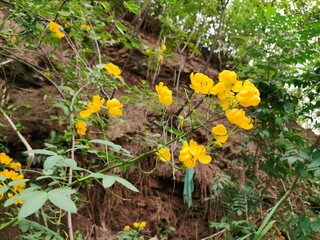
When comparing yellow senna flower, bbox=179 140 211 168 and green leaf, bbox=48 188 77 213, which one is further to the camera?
yellow senna flower, bbox=179 140 211 168

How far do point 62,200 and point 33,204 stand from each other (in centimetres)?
5

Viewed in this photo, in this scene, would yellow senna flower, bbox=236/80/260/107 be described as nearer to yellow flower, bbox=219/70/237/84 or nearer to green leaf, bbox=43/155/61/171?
yellow flower, bbox=219/70/237/84

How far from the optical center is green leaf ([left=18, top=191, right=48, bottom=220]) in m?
0.48

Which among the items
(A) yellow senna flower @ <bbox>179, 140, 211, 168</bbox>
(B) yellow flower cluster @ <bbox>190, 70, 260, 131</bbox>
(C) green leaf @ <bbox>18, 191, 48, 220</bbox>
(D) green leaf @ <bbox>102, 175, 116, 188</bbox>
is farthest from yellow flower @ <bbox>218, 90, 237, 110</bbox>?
(C) green leaf @ <bbox>18, 191, 48, 220</bbox>

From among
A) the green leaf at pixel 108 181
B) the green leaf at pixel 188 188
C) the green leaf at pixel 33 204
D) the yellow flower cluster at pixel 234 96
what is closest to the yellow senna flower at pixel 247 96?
the yellow flower cluster at pixel 234 96

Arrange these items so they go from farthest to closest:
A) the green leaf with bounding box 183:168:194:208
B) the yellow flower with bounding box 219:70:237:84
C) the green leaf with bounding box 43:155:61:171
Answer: the green leaf with bounding box 183:168:194:208 → the yellow flower with bounding box 219:70:237:84 → the green leaf with bounding box 43:155:61:171

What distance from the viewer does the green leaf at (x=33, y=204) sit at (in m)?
0.48

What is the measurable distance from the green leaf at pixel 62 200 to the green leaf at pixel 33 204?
0.01 m

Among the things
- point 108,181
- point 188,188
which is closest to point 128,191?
point 188,188

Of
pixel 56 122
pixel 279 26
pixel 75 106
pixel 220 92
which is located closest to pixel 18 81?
pixel 56 122

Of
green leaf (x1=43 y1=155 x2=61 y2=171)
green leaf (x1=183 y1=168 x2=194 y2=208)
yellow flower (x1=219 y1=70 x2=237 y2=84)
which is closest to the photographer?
green leaf (x1=43 y1=155 x2=61 y2=171)

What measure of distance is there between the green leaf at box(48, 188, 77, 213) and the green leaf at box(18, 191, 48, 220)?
0.01 metres

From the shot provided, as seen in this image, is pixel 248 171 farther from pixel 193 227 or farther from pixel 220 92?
pixel 220 92

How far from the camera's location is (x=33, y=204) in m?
0.50
